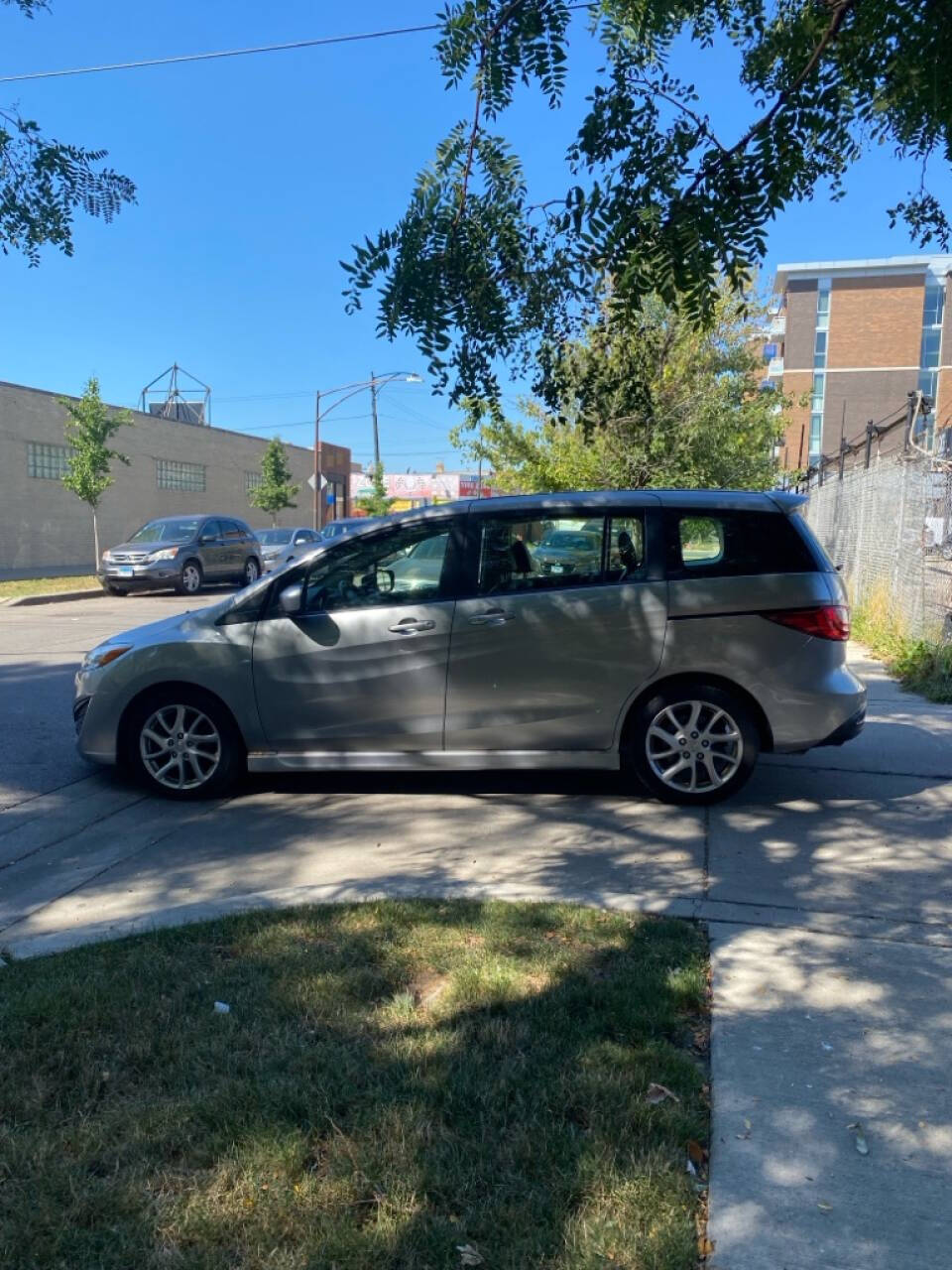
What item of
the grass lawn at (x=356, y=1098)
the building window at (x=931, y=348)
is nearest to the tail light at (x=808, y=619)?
the grass lawn at (x=356, y=1098)

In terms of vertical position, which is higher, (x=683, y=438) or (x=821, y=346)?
(x=821, y=346)

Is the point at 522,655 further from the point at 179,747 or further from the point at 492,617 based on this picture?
the point at 179,747

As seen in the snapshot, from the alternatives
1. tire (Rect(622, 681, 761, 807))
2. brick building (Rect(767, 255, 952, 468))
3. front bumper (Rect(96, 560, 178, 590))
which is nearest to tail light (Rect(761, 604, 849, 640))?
tire (Rect(622, 681, 761, 807))

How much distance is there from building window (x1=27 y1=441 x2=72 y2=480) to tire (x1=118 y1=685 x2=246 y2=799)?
25318 mm

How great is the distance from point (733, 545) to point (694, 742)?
1134mm

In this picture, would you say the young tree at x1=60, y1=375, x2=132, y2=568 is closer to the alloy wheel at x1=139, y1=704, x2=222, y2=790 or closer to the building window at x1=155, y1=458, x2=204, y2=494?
the building window at x1=155, y1=458, x2=204, y2=494

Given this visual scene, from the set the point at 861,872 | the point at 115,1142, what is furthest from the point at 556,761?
the point at 115,1142

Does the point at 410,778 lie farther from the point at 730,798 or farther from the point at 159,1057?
the point at 159,1057

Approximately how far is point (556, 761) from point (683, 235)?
289 centimetres

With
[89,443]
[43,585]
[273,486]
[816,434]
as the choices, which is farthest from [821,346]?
[43,585]

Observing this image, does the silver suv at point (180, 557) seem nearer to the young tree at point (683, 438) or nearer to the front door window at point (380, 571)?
the young tree at point (683, 438)

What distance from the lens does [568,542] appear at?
19.4ft

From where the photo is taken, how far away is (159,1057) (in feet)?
9.87

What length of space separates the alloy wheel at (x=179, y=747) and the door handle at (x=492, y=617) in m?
1.67
